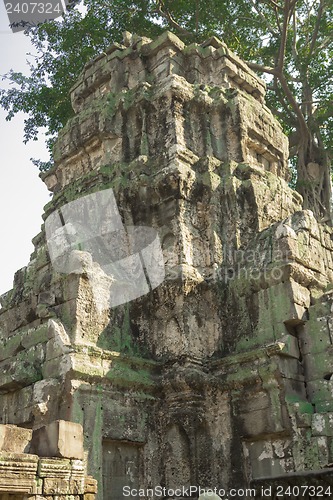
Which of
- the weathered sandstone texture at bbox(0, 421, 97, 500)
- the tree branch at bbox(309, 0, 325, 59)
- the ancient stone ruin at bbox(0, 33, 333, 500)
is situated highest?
the tree branch at bbox(309, 0, 325, 59)

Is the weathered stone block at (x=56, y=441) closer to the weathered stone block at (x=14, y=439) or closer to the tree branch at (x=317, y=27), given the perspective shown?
the weathered stone block at (x=14, y=439)

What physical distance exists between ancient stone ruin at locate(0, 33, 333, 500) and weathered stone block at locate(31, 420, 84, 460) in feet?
0.35

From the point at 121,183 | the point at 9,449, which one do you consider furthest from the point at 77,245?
the point at 9,449

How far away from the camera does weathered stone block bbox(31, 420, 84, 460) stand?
19.3 ft

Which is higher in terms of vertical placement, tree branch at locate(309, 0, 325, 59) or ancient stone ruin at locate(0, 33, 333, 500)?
tree branch at locate(309, 0, 325, 59)

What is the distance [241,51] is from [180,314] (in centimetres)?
1197

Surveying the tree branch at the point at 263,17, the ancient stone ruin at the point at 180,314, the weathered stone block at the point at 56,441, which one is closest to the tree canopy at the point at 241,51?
the tree branch at the point at 263,17

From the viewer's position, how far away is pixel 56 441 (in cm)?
588

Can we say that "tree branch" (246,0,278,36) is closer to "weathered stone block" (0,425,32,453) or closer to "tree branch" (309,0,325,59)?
"tree branch" (309,0,325,59)

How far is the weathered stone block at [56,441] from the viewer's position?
19.3 feet

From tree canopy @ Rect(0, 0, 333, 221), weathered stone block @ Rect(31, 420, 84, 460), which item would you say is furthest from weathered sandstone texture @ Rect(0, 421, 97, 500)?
tree canopy @ Rect(0, 0, 333, 221)

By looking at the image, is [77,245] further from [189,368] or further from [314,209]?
[314,209]

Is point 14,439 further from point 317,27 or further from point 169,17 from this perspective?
point 317,27

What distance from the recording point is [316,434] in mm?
7531
